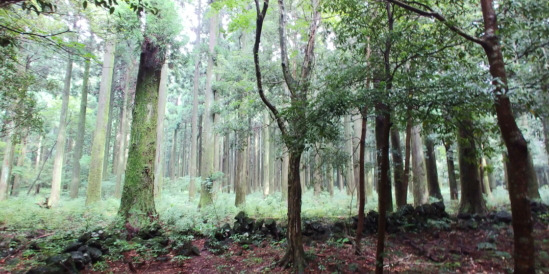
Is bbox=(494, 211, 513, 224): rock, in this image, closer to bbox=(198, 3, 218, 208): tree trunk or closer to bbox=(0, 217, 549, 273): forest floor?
bbox=(0, 217, 549, 273): forest floor

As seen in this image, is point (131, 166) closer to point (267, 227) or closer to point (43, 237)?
point (43, 237)

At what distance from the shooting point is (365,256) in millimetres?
6312

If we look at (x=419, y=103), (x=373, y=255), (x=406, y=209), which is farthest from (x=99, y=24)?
(x=406, y=209)

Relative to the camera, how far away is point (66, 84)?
16547mm

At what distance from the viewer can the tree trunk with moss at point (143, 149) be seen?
28.3ft

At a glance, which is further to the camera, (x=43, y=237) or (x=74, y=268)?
(x=43, y=237)

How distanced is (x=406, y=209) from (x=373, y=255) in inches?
125

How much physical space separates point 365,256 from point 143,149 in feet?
23.1

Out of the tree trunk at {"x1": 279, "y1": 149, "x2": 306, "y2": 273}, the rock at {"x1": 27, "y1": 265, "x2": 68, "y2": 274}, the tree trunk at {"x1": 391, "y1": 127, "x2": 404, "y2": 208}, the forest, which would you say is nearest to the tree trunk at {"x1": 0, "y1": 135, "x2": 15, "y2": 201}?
the forest

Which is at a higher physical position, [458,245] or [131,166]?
[131,166]

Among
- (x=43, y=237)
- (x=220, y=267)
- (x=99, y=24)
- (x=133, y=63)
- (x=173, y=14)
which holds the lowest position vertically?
(x=220, y=267)

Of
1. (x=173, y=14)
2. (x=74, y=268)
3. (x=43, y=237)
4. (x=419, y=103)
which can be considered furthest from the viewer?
(x=173, y=14)

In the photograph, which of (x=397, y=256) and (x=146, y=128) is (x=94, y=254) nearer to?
(x=146, y=128)

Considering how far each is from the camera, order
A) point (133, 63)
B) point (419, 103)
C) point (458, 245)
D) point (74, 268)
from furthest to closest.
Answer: point (133, 63) < point (458, 245) < point (74, 268) < point (419, 103)
